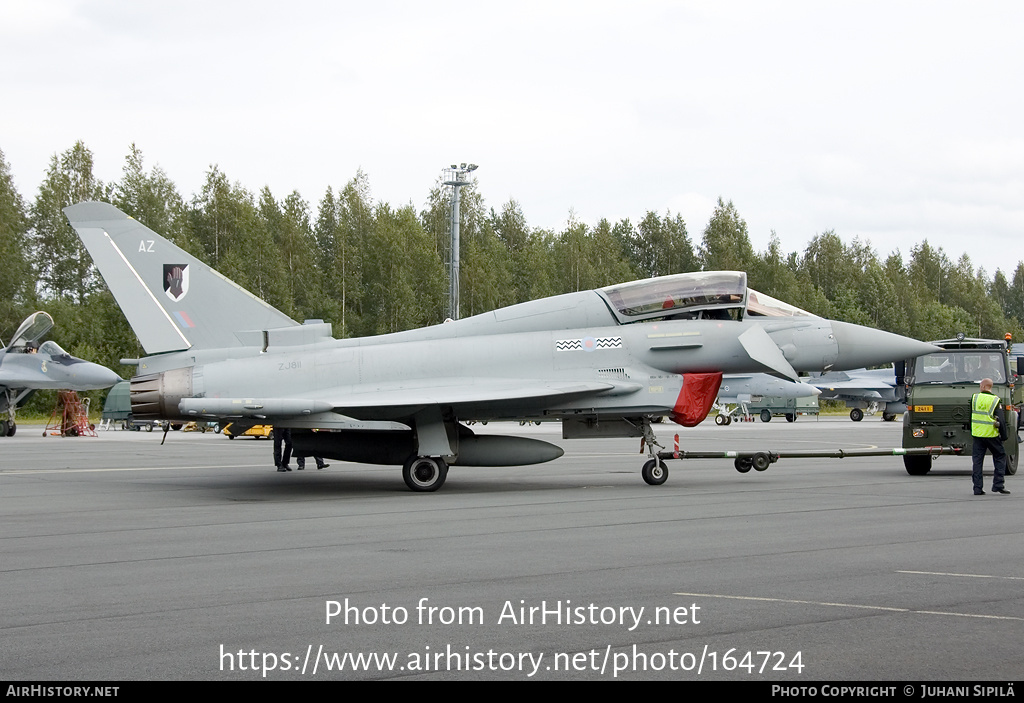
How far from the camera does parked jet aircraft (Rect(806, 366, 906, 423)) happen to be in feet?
172

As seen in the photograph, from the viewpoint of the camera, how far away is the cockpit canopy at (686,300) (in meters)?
15.8

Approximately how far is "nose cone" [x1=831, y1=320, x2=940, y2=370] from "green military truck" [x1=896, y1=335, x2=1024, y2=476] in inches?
57.7

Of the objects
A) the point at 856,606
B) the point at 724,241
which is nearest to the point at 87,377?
the point at 856,606

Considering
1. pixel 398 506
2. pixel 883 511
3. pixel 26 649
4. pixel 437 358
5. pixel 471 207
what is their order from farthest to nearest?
pixel 471 207
pixel 437 358
pixel 398 506
pixel 883 511
pixel 26 649

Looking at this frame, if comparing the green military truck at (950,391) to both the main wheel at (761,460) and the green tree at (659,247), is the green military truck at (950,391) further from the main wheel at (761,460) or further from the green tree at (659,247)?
the green tree at (659,247)

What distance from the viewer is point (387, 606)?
6.67m

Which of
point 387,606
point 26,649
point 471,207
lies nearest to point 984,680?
point 387,606

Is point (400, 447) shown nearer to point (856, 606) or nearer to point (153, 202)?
point (856, 606)

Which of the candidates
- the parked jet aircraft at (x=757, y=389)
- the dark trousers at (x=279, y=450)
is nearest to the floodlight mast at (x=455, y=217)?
the parked jet aircraft at (x=757, y=389)

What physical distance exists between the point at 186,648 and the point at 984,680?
399 centimetres

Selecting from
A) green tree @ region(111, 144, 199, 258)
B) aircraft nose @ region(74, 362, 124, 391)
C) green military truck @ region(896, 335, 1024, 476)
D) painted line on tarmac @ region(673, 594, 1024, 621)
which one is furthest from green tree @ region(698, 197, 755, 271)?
painted line on tarmac @ region(673, 594, 1024, 621)

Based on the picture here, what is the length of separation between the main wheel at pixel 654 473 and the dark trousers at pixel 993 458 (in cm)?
430

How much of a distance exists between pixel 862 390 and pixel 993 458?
1601 inches
